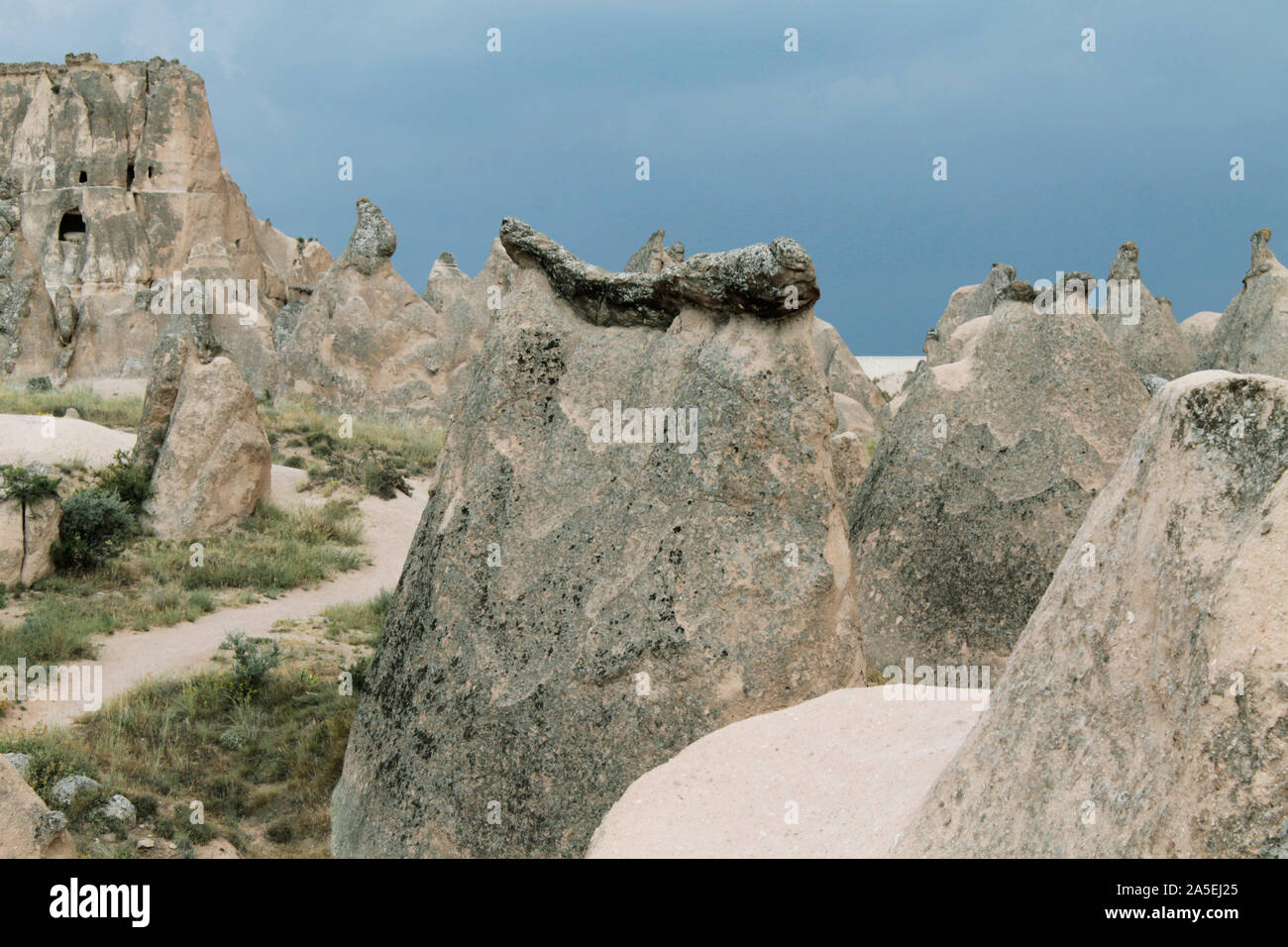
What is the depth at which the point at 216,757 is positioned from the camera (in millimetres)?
6355

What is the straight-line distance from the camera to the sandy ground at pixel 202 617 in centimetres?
742

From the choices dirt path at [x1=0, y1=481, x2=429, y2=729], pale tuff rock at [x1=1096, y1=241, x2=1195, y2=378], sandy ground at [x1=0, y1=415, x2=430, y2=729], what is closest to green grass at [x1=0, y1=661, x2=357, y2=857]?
dirt path at [x1=0, y1=481, x2=429, y2=729]

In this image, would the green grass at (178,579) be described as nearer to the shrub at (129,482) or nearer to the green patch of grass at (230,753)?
the shrub at (129,482)

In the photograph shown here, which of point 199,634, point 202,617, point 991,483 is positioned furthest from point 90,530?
point 991,483

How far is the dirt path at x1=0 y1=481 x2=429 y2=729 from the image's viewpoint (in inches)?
267

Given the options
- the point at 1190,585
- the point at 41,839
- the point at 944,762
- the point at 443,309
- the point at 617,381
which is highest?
the point at 443,309

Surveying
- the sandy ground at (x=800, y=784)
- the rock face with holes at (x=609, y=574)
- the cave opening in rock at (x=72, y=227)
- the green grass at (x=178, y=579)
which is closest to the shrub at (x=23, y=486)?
the green grass at (x=178, y=579)

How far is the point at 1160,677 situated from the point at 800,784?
145cm

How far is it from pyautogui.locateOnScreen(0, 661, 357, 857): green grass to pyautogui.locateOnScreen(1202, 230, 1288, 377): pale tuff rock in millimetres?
13489

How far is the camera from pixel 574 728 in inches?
174

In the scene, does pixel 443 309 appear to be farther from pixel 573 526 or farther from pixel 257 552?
pixel 573 526

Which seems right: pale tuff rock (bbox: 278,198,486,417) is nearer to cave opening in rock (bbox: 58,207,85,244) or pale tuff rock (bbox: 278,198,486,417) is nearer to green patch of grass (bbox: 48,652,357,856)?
cave opening in rock (bbox: 58,207,85,244)

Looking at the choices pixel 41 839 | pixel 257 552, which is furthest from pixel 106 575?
pixel 41 839
